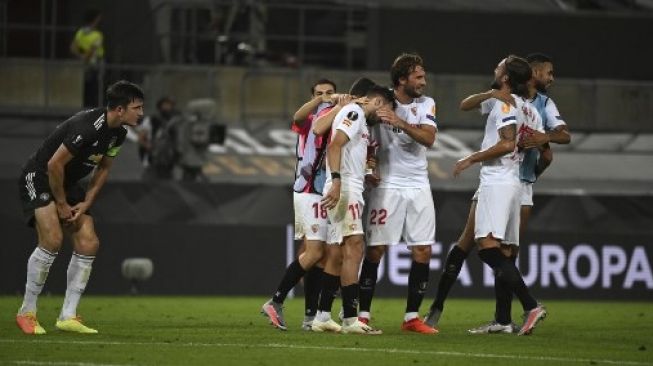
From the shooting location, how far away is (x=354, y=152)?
13.0 metres

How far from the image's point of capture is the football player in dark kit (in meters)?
12.7

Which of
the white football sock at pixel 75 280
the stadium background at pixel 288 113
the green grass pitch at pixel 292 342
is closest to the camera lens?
the green grass pitch at pixel 292 342

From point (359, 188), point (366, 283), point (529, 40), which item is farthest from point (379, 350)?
point (529, 40)

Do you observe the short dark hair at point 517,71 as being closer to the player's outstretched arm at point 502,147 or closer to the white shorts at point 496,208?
the player's outstretched arm at point 502,147

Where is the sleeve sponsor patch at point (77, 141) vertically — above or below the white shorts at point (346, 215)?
above

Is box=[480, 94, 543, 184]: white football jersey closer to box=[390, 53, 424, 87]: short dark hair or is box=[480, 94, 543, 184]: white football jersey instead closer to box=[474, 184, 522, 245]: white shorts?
box=[474, 184, 522, 245]: white shorts

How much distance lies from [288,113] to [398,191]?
41.0 feet

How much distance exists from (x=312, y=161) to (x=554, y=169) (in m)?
13.0

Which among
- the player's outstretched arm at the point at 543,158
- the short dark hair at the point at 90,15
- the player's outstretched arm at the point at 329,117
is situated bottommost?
the player's outstretched arm at the point at 543,158

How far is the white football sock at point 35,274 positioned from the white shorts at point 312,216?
227 centimetres

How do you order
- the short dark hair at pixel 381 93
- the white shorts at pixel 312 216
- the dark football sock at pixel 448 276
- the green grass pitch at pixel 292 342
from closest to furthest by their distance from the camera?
the green grass pitch at pixel 292 342 < the short dark hair at pixel 381 93 < the white shorts at pixel 312 216 < the dark football sock at pixel 448 276

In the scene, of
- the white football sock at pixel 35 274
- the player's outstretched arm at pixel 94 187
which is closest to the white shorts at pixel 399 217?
the player's outstretched arm at pixel 94 187

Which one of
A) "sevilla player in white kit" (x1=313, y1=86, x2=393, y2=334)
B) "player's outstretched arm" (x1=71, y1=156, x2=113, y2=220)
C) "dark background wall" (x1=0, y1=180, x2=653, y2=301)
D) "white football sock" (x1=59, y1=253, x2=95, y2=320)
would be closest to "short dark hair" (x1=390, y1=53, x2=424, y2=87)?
"sevilla player in white kit" (x1=313, y1=86, x2=393, y2=334)

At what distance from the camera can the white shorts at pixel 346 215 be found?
1298 cm
